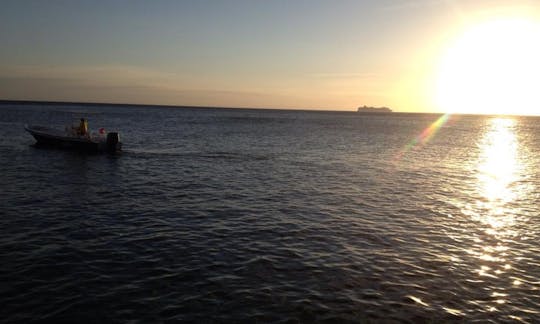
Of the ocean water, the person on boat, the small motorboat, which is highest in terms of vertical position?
the person on boat

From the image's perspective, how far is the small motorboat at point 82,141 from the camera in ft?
138

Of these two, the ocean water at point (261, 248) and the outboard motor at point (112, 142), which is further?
the outboard motor at point (112, 142)

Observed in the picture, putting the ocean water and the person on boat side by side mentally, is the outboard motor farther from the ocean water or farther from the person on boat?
the ocean water

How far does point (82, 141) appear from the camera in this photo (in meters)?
42.6

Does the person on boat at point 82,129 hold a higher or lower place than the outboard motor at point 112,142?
higher

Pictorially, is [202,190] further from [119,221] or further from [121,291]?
[121,291]

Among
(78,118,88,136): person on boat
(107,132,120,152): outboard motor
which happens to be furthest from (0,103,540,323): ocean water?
(78,118,88,136): person on boat

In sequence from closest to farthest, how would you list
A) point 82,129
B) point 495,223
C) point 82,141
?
point 495,223
point 82,141
point 82,129

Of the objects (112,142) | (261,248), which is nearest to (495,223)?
(261,248)

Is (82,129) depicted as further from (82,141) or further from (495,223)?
(495,223)

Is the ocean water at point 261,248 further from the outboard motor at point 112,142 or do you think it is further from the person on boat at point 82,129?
the person on boat at point 82,129

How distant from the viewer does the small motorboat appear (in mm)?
42188

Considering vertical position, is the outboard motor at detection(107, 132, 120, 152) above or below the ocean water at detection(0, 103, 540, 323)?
above

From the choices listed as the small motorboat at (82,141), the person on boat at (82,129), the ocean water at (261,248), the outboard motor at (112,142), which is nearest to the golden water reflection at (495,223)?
the ocean water at (261,248)
